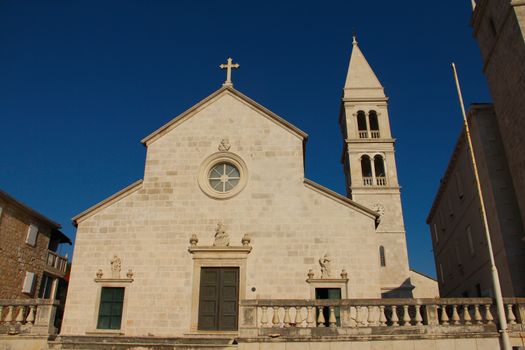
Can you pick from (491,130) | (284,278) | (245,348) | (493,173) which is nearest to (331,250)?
(284,278)

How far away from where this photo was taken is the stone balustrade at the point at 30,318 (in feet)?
39.7

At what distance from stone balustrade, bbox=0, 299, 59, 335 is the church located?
2541mm

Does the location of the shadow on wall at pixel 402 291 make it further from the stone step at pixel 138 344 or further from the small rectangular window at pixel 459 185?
the stone step at pixel 138 344

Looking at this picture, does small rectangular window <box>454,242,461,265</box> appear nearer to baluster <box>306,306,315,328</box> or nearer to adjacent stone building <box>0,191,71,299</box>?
baluster <box>306,306,315,328</box>

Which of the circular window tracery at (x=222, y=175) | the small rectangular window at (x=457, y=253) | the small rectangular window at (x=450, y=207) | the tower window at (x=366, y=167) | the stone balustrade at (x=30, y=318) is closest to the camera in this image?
the stone balustrade at (x=30, y=318)

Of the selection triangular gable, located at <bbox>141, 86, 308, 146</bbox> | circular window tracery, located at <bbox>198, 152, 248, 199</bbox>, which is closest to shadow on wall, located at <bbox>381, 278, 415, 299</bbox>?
triangular gable, located at <bbox>141, 86, 308, 146</bbox>

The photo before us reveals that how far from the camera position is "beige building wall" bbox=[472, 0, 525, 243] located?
1560 centimetres

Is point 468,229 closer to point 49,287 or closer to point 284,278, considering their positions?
point 284,278

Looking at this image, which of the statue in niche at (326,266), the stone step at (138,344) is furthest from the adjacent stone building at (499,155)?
the stone step at (138,344)

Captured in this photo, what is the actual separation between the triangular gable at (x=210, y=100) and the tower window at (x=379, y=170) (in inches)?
606

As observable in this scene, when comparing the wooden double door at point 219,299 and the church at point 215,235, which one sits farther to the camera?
the church at point 215,235

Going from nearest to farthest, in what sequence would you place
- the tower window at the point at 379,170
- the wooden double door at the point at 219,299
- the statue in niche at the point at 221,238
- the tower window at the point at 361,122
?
the wooden double door at the point at 219,299
the statue in niche at the point at 221,238
the tower window at the point at 379,170
the tower window at the point at 361,122

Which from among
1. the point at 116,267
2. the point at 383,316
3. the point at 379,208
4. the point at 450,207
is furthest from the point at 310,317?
the point at 379,208

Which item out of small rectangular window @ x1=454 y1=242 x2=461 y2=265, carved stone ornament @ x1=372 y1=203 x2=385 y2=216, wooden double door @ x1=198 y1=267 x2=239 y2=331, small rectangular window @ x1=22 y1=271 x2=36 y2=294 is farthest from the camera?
carved stone ornament @ x1=372 y1=203 x2=385 y2=216
